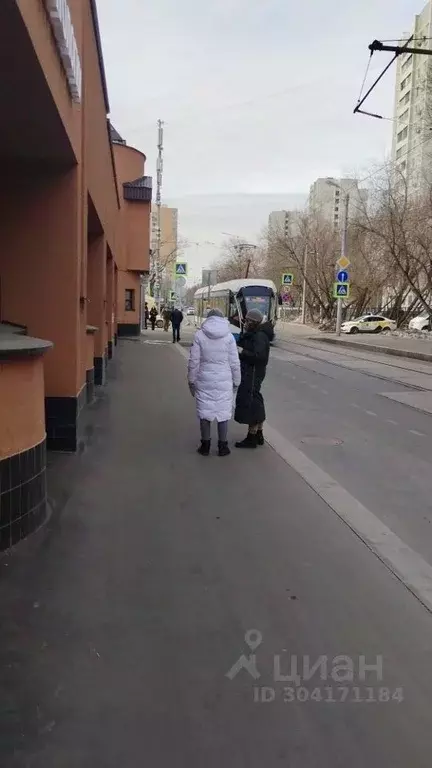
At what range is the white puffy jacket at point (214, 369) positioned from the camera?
8.01 metres

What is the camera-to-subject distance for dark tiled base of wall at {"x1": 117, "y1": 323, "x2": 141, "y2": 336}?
117 ft

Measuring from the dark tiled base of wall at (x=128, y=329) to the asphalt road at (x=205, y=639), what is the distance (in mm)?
29694

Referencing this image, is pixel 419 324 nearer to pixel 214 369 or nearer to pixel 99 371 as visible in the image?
pixel 99 371

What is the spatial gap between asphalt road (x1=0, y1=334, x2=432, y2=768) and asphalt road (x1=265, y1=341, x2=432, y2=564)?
25.5 inches

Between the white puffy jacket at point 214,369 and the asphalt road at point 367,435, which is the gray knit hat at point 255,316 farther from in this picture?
the asphalt road at point 367,435

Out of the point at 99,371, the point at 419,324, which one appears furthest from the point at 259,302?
the point at 99,371

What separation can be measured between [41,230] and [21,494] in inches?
150

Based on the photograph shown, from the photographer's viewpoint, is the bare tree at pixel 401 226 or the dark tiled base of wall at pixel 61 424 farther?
the bare tree at pixel 401 226

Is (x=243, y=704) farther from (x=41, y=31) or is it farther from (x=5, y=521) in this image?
(x=41, y=31)

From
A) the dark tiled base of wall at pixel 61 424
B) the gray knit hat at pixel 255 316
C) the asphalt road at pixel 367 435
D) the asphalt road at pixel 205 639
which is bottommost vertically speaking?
the asphalt road at pixel 367 435

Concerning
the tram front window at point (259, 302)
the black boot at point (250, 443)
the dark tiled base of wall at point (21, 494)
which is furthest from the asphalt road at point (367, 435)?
the tram front window at point (259, 302)

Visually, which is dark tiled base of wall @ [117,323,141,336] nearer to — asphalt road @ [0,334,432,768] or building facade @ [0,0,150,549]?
building facade @ [0,0,150,549]

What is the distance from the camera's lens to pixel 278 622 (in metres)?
3.84

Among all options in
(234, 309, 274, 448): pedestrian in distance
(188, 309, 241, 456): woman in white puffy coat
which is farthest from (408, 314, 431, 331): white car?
(188, 309, 241, 456): woman in white puffy coat
